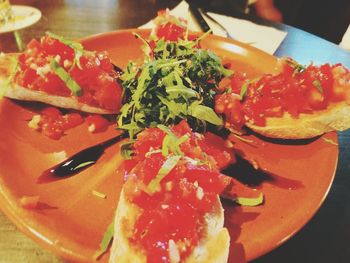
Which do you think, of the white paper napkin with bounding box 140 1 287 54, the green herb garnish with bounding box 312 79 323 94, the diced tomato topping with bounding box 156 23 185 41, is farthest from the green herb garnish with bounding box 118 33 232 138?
the white paper napkin with bounding box 140 1 287 54

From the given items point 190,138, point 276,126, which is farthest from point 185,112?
point 276,126

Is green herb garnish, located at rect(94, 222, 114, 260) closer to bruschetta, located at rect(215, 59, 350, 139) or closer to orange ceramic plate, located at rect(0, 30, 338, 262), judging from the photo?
orange ceramic plate, located at rect(0, 30, 338, 262)

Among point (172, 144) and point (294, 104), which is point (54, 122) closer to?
point (172, 144)

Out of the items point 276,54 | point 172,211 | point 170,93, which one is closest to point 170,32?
point 170,93

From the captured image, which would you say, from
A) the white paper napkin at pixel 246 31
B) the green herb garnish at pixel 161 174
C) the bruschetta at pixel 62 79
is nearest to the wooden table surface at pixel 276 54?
the white paper napkin at pixel 246 31

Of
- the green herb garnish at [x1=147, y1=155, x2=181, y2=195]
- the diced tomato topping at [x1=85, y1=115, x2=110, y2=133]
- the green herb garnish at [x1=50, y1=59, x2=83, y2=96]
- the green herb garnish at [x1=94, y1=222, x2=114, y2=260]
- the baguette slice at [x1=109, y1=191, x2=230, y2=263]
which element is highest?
the green herb garnish at [x1=147, y1=155, x2=181, y2=195]
